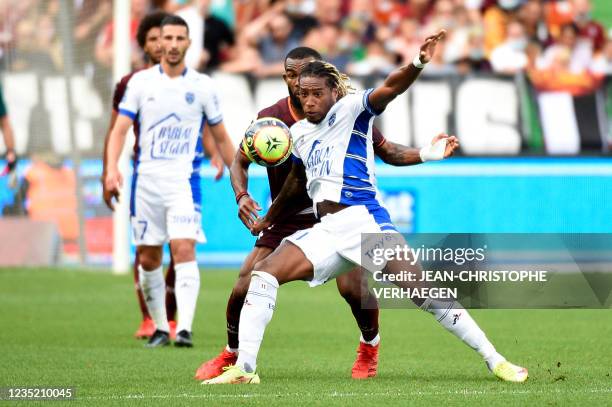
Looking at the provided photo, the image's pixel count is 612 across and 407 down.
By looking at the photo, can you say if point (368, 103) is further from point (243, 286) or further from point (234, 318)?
point (234, 318)

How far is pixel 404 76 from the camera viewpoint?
738cm

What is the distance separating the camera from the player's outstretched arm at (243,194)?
7.98 metres

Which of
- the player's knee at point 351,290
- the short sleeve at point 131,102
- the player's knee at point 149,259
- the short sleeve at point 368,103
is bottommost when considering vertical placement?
the player's knee at point 149,259

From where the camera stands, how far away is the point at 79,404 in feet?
23.1

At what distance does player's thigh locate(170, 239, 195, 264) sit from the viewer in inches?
420

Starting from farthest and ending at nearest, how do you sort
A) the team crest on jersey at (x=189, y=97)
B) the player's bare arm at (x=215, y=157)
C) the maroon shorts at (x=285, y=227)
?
the player's bare arm at (x=215, y=157), the team crest on jersey at (x=189, y=97), the maroon shorts at (x=285, y=227)

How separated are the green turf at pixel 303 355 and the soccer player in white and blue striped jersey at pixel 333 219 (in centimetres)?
29

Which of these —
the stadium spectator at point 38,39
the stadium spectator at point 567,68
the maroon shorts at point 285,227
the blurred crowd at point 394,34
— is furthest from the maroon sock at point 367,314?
the stadium spectator at point 567,68

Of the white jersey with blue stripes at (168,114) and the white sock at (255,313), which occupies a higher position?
the white jersey with blue stripes at (168,114)

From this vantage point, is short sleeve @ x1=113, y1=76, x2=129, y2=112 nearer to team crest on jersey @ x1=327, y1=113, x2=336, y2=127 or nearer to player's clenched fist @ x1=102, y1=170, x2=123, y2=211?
player's clenched fist @ x1=102, y1=170, x2=123, y2=211

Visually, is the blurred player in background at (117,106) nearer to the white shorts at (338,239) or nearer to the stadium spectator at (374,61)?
the white shorts at (338,239)

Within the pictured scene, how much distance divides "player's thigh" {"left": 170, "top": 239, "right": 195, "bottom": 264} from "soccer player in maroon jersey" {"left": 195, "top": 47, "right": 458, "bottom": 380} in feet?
6.43

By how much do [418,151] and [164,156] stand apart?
3.39m

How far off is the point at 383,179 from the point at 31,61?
17.5 feet
